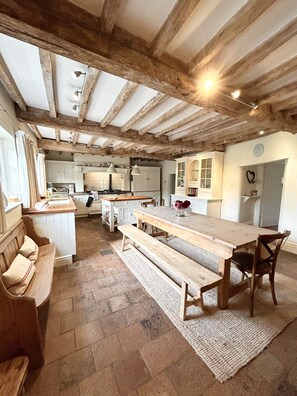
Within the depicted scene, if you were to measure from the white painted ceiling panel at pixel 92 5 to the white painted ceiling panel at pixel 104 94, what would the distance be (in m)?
0.60

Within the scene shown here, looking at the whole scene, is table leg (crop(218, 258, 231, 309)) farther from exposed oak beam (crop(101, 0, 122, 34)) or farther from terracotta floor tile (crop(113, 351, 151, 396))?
exposed oak beam (crop(101, 0, 122, 34))

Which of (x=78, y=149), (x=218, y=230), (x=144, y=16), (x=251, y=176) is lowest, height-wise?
(x=218, y=230)

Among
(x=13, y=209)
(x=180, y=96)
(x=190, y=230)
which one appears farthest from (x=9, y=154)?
(x=190, y=230)

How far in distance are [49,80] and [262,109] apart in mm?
2821

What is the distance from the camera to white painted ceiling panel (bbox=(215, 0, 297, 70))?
3.71ft

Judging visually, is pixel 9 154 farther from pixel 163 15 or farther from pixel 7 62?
pixel 163 15

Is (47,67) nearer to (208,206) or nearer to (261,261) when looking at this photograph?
(261,261)

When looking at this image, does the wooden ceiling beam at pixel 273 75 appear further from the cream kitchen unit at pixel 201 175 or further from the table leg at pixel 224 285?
the cream kitchen unit at pixel 201 175

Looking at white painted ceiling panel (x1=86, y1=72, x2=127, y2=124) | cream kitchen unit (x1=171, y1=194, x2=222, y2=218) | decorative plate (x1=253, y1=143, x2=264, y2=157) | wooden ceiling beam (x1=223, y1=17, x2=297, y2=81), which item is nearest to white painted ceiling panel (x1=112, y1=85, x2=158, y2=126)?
white painted ceiling panel (x1=86, y1=72, x2=127, y2=124)

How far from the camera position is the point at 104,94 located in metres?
2.22

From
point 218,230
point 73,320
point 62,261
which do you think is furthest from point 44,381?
point 218,230

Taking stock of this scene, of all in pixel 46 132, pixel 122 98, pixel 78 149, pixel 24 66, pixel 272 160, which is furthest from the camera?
pixel 78 149

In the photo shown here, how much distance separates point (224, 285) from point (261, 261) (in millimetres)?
498

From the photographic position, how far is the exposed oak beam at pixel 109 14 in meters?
1.05
